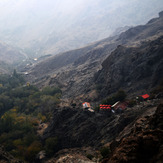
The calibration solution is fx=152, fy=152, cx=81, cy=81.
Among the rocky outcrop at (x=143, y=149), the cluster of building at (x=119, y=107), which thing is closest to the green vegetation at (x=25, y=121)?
the cluster of building at (x=119, y=107)

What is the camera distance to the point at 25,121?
4525 centimetres

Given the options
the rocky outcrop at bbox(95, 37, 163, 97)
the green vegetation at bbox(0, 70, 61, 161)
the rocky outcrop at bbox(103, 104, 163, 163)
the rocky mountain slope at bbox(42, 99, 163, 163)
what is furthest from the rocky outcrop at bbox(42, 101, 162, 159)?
the rocky outcrop at bbox(95, 37, 163, 97)

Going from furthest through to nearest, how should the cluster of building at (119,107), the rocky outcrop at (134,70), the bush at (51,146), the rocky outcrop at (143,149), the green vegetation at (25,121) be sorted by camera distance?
the rocky outcrop at (134,70)
the green vegetation at (25,121)
the cluster of building at (119,107)
the bush at (51,146)
the rocky outcrop at (143,149)

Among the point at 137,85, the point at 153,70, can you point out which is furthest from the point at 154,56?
the point at 137,85

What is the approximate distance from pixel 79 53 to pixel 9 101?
80018mm

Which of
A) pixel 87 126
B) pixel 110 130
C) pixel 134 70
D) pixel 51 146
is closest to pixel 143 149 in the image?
pixel 110 130

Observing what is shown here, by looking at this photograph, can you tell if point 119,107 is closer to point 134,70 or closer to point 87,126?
point 87,126

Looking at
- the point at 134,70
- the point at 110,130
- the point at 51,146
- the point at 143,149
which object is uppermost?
the point at 143,149

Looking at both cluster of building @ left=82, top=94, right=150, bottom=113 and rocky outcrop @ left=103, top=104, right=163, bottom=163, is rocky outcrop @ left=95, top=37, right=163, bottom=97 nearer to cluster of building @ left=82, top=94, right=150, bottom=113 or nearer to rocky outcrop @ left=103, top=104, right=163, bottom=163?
cluster of building @ left=82, top=94, right=150, bottom=113

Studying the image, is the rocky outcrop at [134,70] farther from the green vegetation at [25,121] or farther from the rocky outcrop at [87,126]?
the green vegetation at [25,121]

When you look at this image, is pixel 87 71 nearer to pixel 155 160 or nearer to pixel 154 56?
pixel 154 56

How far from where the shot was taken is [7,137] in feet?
127

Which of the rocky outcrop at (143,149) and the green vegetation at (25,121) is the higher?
the rocky outcrop at (143,149)

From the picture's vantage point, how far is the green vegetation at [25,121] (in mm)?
30634
